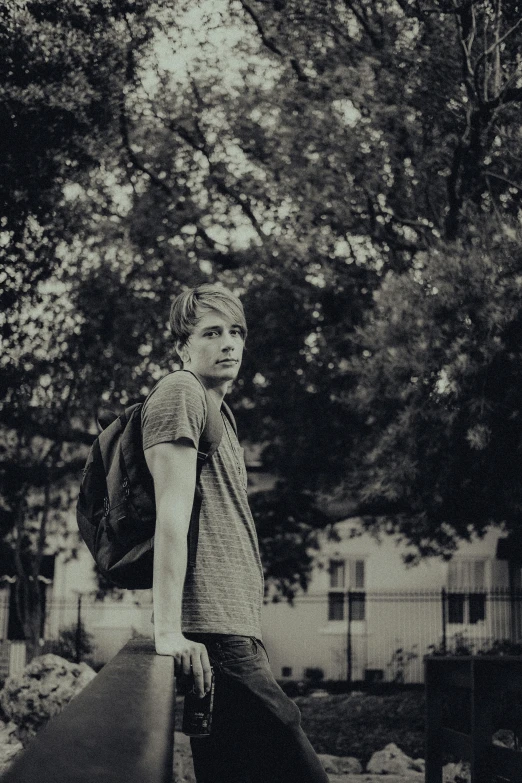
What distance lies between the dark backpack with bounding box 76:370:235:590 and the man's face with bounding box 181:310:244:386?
0.60 ft

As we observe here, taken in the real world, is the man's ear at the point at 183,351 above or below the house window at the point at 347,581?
above

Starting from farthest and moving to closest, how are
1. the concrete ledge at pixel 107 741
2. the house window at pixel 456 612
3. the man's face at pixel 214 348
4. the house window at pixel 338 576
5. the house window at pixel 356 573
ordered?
1. the house window at pixel 338 576
2. the house window at pixel 356 573
3. the house window at pixel 456 612
4. the man's face at pixel 214 348
5. the concrete ledge at pixel 107 741

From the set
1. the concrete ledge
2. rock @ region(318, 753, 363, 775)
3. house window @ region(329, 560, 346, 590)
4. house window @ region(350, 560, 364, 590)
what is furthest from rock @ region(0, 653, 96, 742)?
house window @ region(329, 560, 346, 590)

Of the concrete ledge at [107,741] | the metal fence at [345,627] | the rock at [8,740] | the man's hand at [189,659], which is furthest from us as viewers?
the metal fence at [345,627]

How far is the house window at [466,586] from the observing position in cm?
2662

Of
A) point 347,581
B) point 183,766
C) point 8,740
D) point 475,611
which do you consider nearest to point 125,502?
point 183,766

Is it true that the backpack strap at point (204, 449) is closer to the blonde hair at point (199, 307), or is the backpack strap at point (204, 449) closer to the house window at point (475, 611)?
the blonde hair at point (199, 307)

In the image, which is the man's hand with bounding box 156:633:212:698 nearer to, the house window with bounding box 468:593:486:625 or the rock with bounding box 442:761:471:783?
the rock with bounding box 442:761:471:783

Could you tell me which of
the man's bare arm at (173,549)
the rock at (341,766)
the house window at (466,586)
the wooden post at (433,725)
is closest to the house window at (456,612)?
the house window at (466,586)

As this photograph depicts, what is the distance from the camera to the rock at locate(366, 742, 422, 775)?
1025cm

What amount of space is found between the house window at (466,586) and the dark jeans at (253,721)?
2408 cm

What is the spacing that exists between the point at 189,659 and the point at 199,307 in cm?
106

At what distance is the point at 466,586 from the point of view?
27.8 metres

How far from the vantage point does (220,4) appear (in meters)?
15.2
